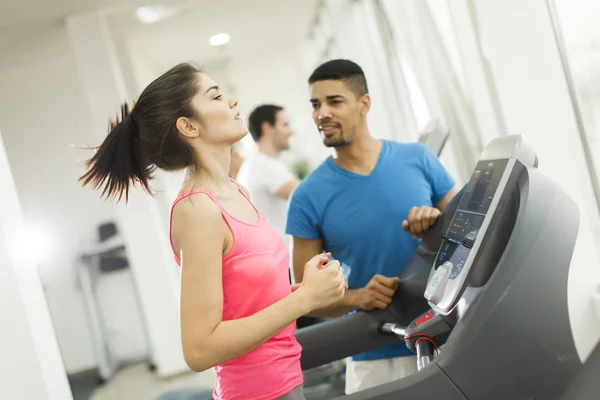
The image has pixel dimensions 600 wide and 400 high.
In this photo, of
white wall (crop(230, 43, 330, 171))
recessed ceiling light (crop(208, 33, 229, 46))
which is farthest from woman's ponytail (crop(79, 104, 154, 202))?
white wall (crop(230, 43, 330, 171))

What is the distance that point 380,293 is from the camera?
1390 millimetres

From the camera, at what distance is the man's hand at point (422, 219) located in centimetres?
133

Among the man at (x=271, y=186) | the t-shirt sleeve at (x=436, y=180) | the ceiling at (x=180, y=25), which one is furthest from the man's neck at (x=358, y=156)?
the ceiling at (x=180, y=25)

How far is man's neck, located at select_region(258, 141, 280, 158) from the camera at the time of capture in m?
3.55

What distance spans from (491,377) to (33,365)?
1252 millimetres

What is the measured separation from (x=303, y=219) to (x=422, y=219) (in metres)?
0.39

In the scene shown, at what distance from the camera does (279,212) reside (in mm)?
3340

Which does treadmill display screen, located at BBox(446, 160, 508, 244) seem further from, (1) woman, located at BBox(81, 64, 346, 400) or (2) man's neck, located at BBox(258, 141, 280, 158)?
(2) man's neck, located at BBox(258, 141, 280, 158)

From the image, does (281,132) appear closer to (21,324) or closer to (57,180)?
(57,180)

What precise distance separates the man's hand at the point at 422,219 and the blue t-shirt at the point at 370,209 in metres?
0.22

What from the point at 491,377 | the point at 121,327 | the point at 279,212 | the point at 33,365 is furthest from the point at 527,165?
the point at 121,327

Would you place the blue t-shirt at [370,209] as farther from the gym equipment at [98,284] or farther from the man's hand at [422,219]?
the gym equipment at [98,284]

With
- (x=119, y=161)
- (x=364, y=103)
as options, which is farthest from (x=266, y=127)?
(x=119, y=161)

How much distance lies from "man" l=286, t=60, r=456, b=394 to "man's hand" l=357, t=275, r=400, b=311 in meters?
0.05
